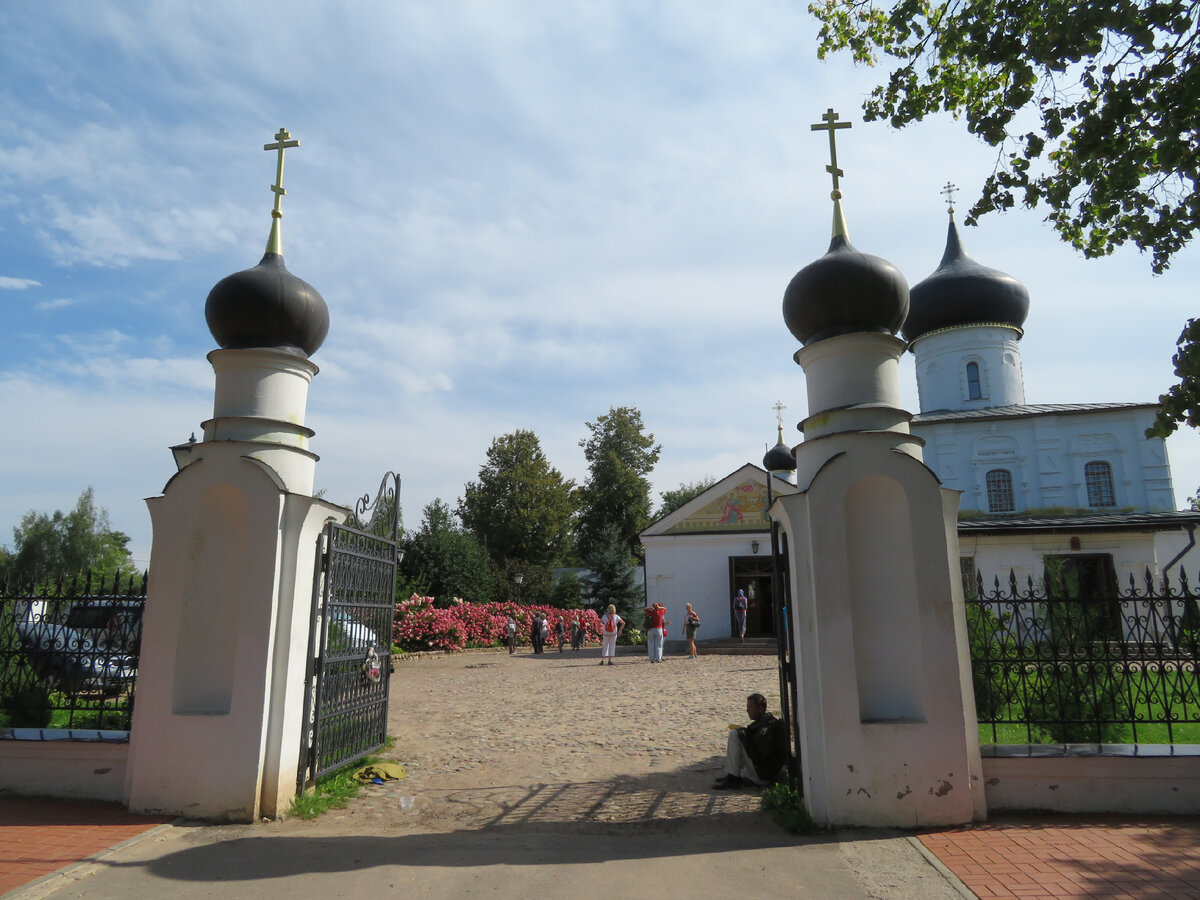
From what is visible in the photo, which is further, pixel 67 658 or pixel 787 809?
pixel 67 658

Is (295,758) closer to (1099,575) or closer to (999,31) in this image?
(999,31)

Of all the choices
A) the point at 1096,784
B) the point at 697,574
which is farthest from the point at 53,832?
the point at 697,574

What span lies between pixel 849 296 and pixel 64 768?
7506 millimetres

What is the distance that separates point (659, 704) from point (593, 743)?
331 centimetres

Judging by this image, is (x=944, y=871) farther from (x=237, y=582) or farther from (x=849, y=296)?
(x=237, y=582)

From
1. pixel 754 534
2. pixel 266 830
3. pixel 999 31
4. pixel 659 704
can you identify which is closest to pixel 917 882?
pixel 266 830

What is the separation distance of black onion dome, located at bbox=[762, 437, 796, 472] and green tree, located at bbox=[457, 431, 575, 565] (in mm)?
17791

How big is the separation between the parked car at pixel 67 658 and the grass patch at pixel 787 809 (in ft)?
17.7

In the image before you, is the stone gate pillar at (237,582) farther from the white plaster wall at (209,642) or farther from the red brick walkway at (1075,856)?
the red brick walkway at (1075,856)

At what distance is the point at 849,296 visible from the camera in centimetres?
657

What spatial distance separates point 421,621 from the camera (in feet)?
80.3

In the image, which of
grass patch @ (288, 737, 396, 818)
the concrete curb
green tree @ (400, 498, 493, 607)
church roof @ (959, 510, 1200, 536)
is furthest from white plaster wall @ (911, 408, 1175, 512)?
grass patch @ (288, 737, 396, 818)

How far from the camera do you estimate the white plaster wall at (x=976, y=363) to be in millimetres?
28609

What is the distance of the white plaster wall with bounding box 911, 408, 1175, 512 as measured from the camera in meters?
26.1
